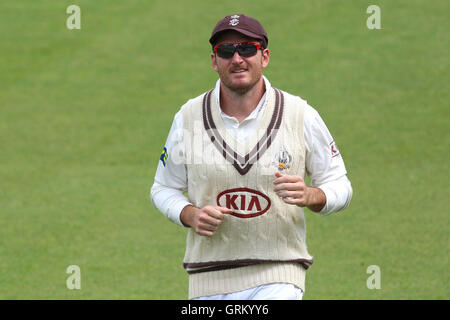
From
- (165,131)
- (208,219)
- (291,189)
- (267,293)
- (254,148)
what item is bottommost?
(267,293)

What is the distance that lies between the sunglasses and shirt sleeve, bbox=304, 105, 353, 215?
1.65 feet

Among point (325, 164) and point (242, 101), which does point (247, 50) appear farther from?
point (325, 164)

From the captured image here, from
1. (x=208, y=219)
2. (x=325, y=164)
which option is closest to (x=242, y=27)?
(x=325, y=164)

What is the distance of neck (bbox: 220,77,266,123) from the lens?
17.9 feet

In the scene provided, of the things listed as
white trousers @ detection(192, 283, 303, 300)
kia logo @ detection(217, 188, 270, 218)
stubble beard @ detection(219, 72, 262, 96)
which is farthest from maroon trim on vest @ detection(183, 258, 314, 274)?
stubble beard @ detection(219, 72, 262, 96)

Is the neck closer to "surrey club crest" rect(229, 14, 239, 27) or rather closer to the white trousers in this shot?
"surrey club crest" rect(229, 14, 239, 27)

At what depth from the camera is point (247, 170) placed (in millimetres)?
5277

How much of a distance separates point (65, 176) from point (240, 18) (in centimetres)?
885

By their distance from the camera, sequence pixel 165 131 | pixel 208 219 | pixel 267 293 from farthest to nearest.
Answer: pixel 165 131
pixel 267 293
pixel 208 219

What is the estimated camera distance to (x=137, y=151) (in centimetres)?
1474

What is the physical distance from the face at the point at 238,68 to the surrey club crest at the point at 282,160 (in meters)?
0.48

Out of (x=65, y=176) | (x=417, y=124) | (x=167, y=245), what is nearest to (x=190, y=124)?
(x=167, y=245)

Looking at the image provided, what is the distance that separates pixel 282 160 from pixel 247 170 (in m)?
0.22
